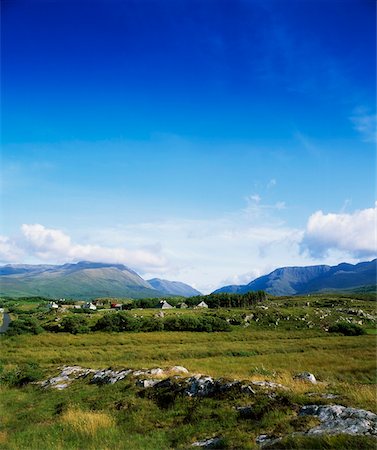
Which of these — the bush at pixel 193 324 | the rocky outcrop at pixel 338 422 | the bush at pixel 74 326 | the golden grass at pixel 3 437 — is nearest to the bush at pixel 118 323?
the bush at pixel 74 326

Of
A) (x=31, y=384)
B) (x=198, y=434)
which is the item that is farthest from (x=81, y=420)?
(x=31, y=384)

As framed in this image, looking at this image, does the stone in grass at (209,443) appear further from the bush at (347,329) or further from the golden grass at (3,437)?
the bush at (347,329)

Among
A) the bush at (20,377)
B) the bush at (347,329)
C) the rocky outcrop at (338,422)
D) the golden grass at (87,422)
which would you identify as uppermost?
the rocky outcrop at (338,422)

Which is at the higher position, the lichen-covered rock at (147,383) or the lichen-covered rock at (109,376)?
the lichen-covered rock at (147,383)

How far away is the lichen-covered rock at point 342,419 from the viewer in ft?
40.4

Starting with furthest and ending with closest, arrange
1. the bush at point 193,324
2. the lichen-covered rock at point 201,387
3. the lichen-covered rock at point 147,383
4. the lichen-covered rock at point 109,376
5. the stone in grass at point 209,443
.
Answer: the bush at point 193,324 < the lichen-covered rock at point 109,376 < the lichen-covered rock at point 147,383 < the lichen-covered rock at point 201,387 < the stone in grass at point 209,443

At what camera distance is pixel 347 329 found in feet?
324

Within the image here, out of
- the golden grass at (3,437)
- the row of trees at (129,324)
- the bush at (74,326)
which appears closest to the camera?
the golden grass at (3,437)

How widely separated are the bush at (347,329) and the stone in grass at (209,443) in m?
93.7

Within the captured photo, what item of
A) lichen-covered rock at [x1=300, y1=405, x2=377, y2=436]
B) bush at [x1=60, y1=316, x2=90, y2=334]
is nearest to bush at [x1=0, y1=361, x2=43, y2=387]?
lichen-covered rock at [x1=300, y1=405, x2=377, y2=436]

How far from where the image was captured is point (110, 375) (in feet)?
97.3

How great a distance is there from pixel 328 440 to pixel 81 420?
12796mm

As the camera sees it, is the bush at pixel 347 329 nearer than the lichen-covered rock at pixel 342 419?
No

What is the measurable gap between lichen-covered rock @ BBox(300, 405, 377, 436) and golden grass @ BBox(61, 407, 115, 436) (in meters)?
9.60
